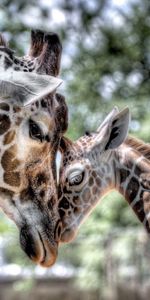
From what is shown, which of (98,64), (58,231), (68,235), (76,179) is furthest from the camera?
(98,64)

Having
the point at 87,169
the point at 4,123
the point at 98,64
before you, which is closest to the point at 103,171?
the point at 87,169

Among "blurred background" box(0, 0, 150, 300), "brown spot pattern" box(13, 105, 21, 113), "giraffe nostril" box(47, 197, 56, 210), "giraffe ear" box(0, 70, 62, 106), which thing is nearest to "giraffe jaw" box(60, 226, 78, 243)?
"giraffe nostril" box(47, 197, 56, 210)

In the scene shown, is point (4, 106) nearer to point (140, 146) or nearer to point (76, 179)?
point (76, 179)

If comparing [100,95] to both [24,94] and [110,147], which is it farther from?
[24,94]

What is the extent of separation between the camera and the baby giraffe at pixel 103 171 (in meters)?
4.61

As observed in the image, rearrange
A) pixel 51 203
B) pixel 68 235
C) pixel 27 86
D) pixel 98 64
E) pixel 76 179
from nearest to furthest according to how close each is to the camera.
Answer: pixel 27 86, pixel 51 203, pixel 68 235, pixel 76 179, pixel 98 64

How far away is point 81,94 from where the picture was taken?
10.5m

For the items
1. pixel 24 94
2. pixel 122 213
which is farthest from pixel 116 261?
pixel 24 94

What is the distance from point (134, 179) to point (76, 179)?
0.30m

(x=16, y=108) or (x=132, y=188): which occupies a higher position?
(x=16, y=108)

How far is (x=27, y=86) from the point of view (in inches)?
154

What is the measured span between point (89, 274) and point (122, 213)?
5.04 feet

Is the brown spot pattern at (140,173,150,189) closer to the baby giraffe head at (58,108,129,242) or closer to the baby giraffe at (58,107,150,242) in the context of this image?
the baby giraffe at (58,107,150,242)

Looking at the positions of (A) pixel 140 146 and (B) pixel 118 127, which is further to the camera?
(A) pixel 140 146
